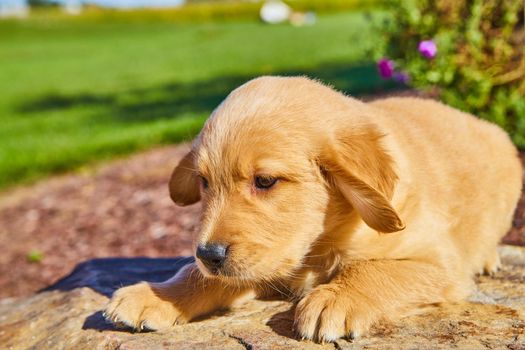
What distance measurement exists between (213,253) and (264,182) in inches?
17.3

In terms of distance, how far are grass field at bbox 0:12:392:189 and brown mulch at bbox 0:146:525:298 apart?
117 centimetres

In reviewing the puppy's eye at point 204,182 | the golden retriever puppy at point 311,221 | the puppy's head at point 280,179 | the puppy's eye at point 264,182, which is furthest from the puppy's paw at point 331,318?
the puppy's eye at point 204,182

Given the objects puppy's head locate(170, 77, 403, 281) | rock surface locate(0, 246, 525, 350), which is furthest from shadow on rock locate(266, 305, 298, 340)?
puppy's head locate(170, 77, 403, 281)

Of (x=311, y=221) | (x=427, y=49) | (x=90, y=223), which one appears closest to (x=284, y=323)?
(x=311, y=221)

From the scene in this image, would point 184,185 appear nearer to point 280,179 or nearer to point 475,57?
point 280,179

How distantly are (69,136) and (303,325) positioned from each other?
1186 centimetres

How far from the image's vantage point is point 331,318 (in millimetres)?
Result: 3039

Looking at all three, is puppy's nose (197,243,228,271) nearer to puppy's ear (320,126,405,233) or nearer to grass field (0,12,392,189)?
puppy's ear (320,126,405,233)

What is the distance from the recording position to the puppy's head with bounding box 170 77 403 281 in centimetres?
310

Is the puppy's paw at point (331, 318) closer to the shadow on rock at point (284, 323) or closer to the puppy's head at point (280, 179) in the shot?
the shadow on rock at point (284, 323)

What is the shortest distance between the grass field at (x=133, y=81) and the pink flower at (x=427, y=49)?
1001mm

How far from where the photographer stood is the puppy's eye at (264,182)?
3209 mm

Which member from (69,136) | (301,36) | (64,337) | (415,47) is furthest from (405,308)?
(301,36)

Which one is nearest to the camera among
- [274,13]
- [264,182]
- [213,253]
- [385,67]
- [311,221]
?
[213,253]
